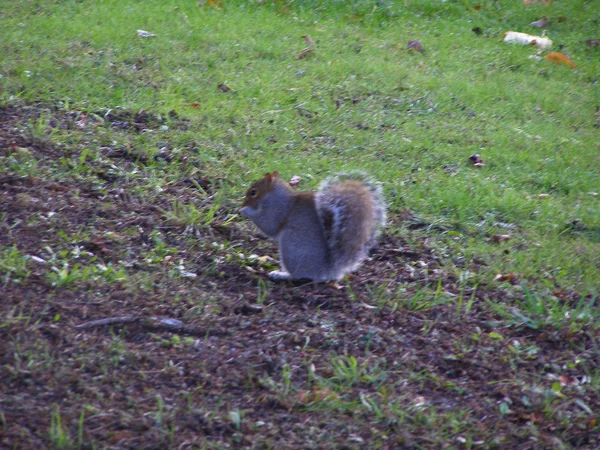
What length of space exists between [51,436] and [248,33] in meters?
5.26

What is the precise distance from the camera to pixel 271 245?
160 inches

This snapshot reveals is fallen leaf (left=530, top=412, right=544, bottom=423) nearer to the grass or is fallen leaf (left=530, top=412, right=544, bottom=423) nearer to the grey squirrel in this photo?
the grass

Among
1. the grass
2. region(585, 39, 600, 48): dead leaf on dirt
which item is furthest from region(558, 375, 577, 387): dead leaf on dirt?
region(585, 39, 600, 48): dead leaf on dirt

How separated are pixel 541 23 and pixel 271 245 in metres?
5.66

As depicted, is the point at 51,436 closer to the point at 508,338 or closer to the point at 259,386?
the point at 259,386

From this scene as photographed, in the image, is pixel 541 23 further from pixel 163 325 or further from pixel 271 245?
pixel 163 325

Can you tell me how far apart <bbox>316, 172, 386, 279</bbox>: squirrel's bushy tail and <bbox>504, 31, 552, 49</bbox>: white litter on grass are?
4.80 metres

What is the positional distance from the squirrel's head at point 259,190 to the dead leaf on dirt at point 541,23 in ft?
18.6

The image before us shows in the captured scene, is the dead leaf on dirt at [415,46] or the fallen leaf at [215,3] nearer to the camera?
the dead leaf on dirt at [415,46]

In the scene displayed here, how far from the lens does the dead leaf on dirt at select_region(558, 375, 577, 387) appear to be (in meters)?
3.06

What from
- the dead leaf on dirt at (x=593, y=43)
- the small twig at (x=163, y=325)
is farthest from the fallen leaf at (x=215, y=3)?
the small twig at (x=163, y=325)

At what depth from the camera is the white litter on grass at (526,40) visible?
25.0 feet

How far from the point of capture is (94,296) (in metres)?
3.16

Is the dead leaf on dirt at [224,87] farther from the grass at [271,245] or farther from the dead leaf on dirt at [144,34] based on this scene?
the dead leaf on dirt at [144,34]
